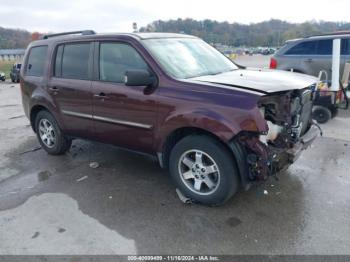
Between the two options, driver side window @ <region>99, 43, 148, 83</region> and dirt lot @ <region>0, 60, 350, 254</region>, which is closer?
dirt lot @ <region>0, 60, 350, 254</region>

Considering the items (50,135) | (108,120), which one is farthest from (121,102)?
(50,135)

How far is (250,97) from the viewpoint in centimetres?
311

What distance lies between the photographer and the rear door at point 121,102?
3.87 meters

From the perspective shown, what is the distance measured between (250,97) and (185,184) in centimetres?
129

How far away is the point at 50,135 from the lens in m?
5.50

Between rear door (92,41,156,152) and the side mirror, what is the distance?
16 cm

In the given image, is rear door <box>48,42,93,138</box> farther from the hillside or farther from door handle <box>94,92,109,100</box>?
the hillside

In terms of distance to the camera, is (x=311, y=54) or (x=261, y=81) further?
(x=311, y=54)

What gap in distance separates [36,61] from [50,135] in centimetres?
126

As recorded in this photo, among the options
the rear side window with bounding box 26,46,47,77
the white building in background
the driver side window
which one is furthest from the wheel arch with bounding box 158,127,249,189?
the white building in background

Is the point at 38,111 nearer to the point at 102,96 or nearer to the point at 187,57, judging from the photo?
the point at 102,96

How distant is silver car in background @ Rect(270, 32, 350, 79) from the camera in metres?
8.67

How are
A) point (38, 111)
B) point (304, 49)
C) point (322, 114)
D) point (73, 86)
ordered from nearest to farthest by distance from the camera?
1. point (73, 86)
2. point (38, 111)
3. point (322, 114)
4. point (304, 49)

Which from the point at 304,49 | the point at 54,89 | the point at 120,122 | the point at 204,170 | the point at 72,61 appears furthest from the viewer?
the point at 304,49
